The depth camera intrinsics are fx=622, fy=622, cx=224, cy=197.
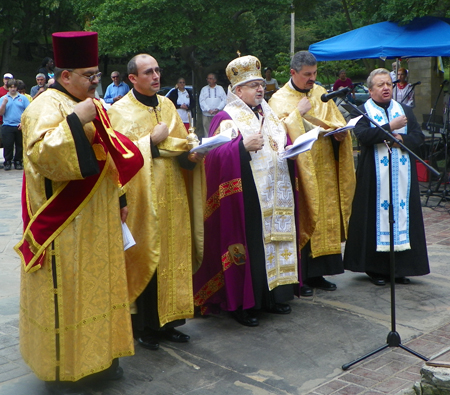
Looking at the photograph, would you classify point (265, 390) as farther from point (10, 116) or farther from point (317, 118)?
point (10, 116)

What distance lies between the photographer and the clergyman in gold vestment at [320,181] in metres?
5.48

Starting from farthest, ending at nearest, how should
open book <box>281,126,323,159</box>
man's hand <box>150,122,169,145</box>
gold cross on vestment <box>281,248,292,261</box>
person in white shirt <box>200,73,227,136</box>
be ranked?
person in white shirt <box>200,73,227,136</box>, gold cross on vestment <box>281,248,292,261</box>, open book <box>281,126,323,159</box>, man's hand <box>150,122,169,145</box>

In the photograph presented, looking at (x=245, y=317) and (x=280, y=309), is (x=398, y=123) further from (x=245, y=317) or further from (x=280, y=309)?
(x=245, y=317)

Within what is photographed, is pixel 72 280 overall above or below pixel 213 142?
below

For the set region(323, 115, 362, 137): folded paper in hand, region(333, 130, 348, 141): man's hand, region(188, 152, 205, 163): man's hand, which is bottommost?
region(188, 152, 205, 163): man's hand

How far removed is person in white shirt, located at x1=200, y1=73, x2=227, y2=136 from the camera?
59.9 ft

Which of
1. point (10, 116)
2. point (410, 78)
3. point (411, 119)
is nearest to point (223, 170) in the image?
point (411, 119)

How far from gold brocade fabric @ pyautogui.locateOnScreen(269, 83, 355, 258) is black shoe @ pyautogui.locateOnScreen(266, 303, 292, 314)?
629 millimetres

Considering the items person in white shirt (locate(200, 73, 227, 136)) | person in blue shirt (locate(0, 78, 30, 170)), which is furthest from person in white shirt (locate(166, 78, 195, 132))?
person in blue shirt (locate(0, 78, 30, 170))

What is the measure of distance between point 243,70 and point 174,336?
6.93 ft

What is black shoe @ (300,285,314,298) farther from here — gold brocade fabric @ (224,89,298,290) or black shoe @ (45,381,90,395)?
black shoe @ (45,381,90,395)

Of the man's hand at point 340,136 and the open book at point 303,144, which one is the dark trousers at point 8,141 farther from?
the open book at point 303,144

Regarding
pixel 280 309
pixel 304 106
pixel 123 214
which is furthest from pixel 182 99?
pixel 123 214

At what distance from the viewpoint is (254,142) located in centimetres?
466
